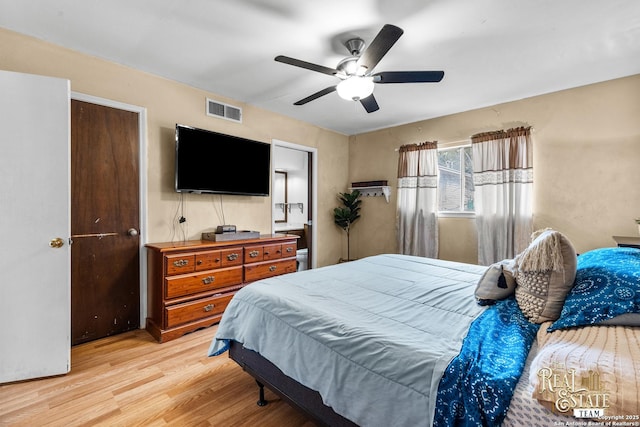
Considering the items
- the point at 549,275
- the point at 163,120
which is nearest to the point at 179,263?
the point at 163,120

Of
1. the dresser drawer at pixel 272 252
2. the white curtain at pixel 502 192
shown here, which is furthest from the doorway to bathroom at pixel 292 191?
the white curtain at pixel 502 192

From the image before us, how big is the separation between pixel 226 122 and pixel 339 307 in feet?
9.32

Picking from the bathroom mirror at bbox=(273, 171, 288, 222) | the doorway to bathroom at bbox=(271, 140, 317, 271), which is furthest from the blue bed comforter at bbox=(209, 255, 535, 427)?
the bathroom mirror at bbox=(273, 171, 288, 222)

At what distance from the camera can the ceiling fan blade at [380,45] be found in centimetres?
167

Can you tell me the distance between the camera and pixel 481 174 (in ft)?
11.9

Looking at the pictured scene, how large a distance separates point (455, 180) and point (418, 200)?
57cm

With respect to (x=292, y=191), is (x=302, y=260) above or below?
below

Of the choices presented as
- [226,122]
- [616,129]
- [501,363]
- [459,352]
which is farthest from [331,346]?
[616,129]

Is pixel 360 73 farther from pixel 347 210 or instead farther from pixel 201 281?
pixel 347 210

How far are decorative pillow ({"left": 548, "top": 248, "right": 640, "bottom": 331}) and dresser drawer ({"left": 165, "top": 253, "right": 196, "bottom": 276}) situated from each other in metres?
2.66

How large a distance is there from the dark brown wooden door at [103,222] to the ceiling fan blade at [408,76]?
2366mm

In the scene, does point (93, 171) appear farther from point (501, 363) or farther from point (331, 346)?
point (501, 363)

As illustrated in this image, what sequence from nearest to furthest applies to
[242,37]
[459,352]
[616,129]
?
[459,352]
[242,37]
[616,129]
